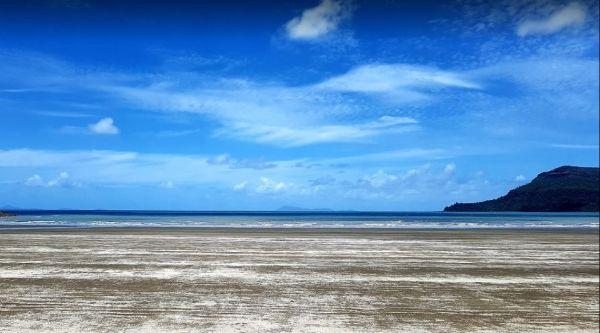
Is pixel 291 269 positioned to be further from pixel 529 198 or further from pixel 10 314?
pixel 529 198

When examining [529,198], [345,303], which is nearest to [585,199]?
[529,198]

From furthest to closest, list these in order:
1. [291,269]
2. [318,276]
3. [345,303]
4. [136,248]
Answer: [136,248] < [291,269] < [318,276] < [345,303]

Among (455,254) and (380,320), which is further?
(455,254)

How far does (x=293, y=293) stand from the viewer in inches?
401

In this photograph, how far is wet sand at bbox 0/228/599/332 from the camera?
7730mm

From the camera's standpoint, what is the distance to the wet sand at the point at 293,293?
7.73 metres

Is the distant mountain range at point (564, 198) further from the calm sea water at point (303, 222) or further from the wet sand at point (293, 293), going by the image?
the wet sand at point (293, 293)

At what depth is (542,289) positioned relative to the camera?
10922 millimetres

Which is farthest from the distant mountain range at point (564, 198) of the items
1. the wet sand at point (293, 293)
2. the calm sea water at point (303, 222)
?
the wet sand at point (293, 293)

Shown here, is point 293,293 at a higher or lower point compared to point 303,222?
higher

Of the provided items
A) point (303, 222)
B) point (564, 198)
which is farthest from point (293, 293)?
point (564, 198)

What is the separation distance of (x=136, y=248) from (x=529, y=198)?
202m

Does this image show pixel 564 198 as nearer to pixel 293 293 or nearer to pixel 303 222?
pixel 303 222

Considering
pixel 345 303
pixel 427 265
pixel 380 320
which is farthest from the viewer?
pixel 427 265
